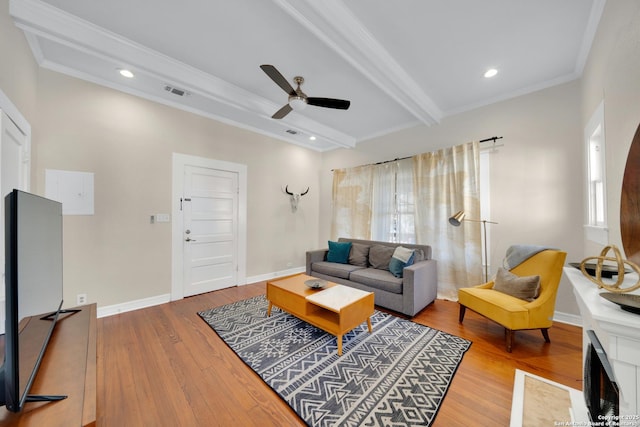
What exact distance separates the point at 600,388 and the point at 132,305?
4198mm

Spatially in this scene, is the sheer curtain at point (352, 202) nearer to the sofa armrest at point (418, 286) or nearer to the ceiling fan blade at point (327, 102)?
the sofa armrest at point (418, 286)

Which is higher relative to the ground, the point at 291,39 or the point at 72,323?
the point at 291,39

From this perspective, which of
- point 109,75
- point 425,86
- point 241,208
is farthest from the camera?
point 241,208

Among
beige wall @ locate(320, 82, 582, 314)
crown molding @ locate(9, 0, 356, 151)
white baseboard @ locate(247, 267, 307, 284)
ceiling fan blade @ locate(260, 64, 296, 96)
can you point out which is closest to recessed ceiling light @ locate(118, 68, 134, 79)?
crown molding @ locate(9, 0, 356, 151)

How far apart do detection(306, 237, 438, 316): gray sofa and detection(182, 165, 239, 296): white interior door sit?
1397 mm

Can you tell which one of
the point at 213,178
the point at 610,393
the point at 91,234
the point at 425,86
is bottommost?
the point at 610,393

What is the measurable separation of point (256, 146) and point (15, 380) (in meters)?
3.92

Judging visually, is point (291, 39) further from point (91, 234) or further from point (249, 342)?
point (91, 234)

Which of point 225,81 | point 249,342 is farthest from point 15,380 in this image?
point 225,81

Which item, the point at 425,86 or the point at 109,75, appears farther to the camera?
the point at 425,86

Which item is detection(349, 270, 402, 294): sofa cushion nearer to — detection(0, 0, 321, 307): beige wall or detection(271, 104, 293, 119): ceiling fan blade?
detection(271, 104, 293, 119): ceiling fan blade

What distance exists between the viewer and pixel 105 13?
1880mm

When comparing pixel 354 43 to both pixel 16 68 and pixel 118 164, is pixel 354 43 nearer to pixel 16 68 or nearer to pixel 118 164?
pixel 16 68

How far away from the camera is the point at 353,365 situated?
1892 millimetres
